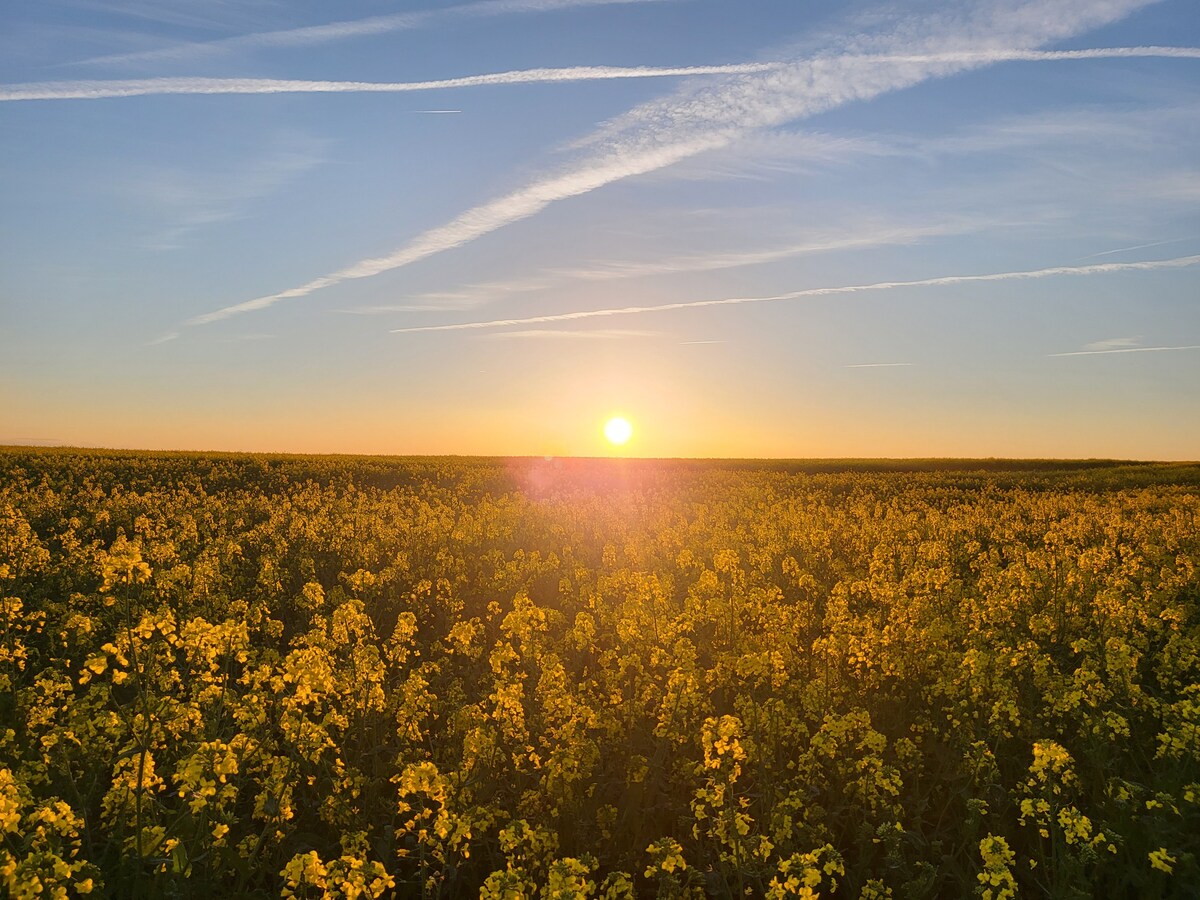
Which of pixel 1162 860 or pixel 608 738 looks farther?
pixel 608 738

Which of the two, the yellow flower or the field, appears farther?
the field

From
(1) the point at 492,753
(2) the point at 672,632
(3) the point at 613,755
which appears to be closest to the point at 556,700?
(1) the point at 492,753

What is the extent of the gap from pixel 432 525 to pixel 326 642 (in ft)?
32.9

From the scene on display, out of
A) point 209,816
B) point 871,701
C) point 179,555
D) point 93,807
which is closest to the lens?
point 209,816

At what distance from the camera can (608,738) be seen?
6.87 m

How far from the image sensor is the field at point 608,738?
4605 mm

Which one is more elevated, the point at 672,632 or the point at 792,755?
the point at 672,632

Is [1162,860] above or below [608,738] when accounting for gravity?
above

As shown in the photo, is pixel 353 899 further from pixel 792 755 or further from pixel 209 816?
pixel 792 755

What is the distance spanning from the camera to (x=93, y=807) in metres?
6.19

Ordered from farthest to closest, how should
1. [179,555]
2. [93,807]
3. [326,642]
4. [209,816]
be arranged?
1. [179,555]
2. [326,642]
3. [93,807]
4. [209,816]

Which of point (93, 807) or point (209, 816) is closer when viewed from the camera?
point (209, 816)

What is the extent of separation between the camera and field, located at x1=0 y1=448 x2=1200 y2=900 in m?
4.61

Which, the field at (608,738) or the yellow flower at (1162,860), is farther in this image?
the field at (608,738)
